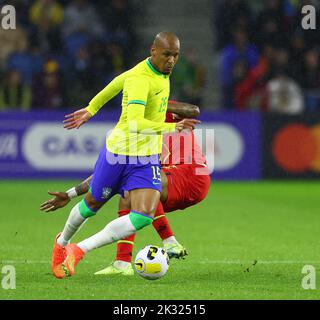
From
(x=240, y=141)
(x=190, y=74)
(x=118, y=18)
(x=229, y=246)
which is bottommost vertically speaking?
(x=229, y=246)

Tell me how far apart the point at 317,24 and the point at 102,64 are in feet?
17.0

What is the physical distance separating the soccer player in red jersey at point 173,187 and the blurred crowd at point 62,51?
31.0 feet

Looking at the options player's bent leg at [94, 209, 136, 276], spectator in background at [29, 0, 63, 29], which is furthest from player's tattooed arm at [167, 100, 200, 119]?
spectator in background at [29, 0, 63, 29]

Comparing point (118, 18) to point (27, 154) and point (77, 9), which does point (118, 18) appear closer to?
point (77, 9)

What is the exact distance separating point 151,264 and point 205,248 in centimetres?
240

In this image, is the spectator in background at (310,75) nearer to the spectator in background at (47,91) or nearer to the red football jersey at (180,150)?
the spectator in background at (47,91)

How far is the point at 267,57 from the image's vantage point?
19922mm

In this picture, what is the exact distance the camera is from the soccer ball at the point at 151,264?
7938 mm

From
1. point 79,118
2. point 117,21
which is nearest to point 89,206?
point 79,118

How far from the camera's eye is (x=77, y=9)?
2020 centimetres

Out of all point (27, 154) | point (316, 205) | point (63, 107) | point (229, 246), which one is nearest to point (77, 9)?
point (63, 107)

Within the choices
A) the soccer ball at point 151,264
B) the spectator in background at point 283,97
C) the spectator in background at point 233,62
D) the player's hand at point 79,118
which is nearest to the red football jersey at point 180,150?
the player's hand at point 79,118

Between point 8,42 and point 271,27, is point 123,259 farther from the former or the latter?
point 271,27

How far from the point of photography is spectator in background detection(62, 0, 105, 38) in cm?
2011
